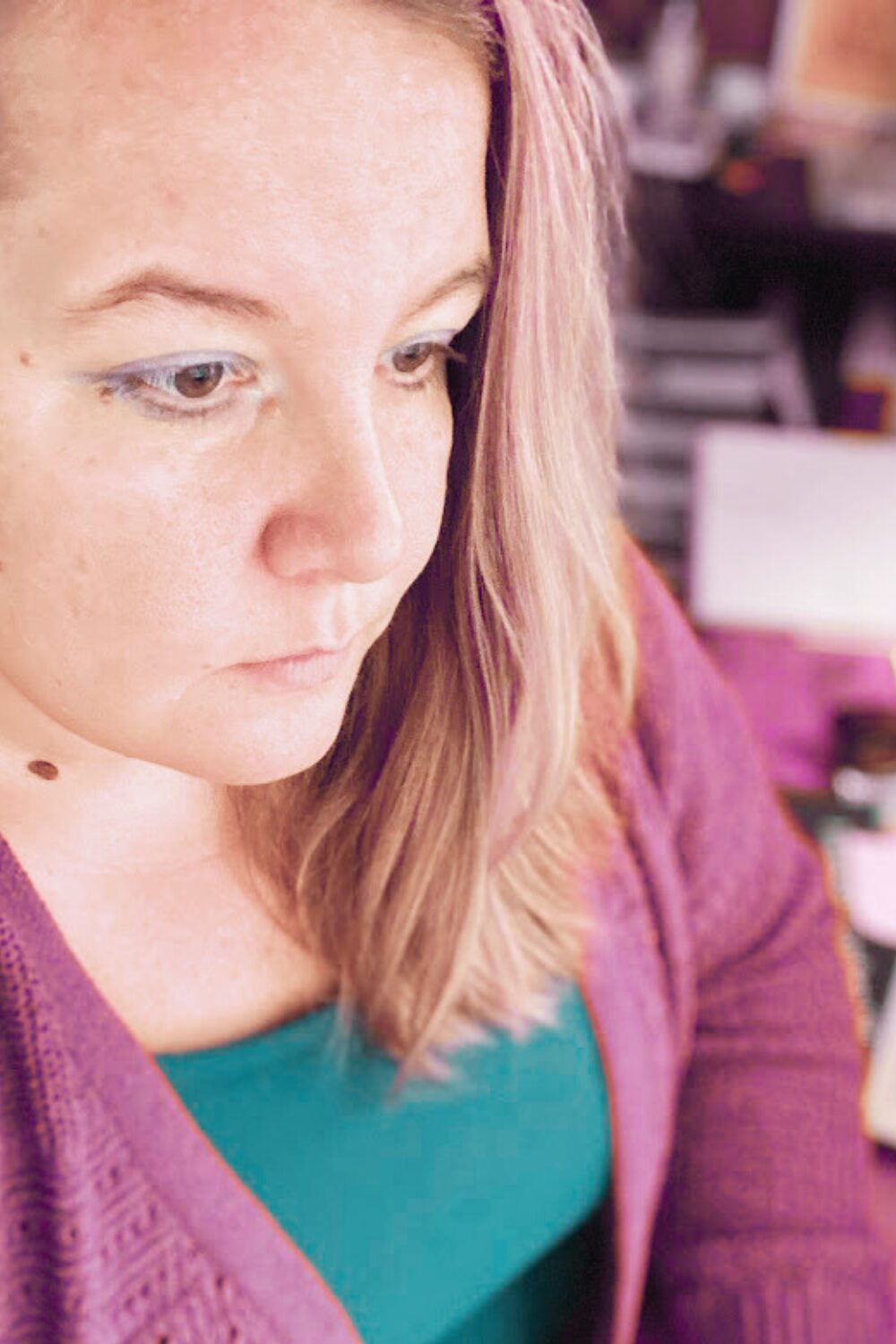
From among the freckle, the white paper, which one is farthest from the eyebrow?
the white paper

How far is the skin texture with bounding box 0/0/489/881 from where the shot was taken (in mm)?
429

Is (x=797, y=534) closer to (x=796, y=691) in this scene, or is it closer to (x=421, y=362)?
(x=796, y=691)

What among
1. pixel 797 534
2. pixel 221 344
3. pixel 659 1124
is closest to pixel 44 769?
pixel 221 344

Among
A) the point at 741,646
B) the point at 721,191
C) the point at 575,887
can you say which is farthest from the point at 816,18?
the point at 575,887

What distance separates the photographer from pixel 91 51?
0.42 metres

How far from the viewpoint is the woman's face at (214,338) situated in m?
→ 0.43

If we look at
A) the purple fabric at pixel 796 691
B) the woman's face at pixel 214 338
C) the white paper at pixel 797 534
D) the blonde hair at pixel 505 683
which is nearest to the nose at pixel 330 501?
the woman's face at pixel 214 338

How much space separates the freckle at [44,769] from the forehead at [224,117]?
0.94 ft

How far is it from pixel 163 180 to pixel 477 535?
29 centimetres

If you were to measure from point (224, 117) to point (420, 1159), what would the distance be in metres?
0.63

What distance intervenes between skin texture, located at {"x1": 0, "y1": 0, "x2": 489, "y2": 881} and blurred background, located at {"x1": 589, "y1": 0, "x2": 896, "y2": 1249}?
0.90 m

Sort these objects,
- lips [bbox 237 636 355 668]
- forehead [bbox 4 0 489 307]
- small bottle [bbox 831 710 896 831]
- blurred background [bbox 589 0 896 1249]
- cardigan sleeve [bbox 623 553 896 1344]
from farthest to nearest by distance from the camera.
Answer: blurred background [bbox 589 0 896 1249], small bottle [bbox 831 710 896 831], cardigan sleeve [bbox 623 553 896 1344], lips [bbox 237 636 355 668], forehead [bbox 4 0 489 307]

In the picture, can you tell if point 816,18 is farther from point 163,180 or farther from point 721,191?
point 163,180

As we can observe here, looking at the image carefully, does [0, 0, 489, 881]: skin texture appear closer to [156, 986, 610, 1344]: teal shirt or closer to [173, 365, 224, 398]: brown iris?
[173, 365, 224, 398]: brown iris
